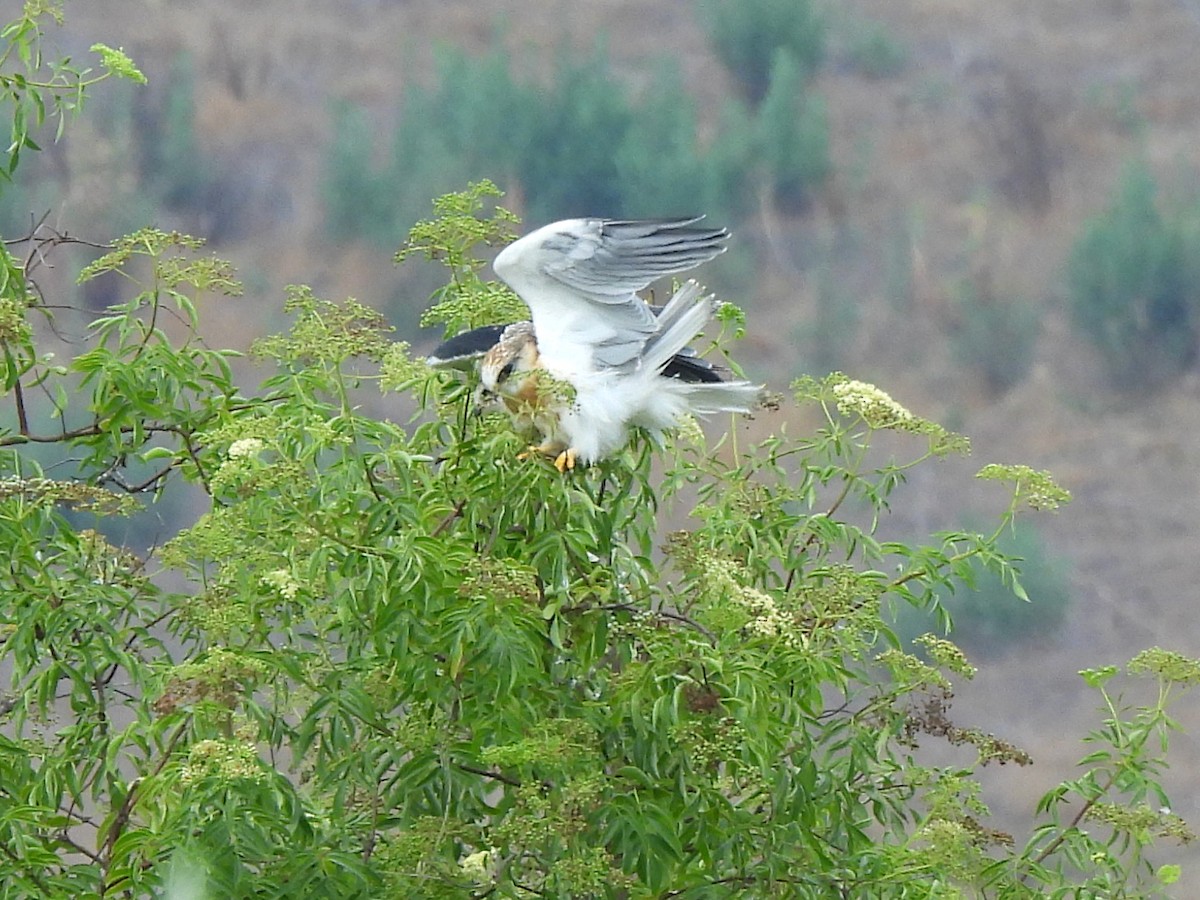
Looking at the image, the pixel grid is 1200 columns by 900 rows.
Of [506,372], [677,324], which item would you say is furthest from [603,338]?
[506,372]

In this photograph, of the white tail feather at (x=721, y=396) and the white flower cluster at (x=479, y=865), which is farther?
the white tail feather at (x=721, y=396)

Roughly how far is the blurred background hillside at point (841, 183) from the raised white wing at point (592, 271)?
1301 centimetres

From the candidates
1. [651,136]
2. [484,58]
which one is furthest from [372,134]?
[651,136]

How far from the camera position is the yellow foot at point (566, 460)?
11.4 ft

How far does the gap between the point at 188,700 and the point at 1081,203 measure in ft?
69.6

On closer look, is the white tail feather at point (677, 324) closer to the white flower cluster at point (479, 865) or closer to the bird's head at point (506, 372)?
the bird's head at point (506, 372)

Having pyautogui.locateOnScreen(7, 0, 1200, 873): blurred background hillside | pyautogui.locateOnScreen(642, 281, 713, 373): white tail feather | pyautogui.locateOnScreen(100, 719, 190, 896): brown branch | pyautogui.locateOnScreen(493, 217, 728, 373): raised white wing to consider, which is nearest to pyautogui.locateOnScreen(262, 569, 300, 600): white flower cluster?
pyautogui.locateOnScreen(100, 719, 190, 896): brown branch

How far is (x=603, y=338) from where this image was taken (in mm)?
3805

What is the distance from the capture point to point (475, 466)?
10.9ft

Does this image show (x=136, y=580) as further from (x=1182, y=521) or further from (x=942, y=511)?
(x=1182, y=521)

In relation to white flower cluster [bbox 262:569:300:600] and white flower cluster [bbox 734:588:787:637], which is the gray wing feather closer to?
white flower cluster [bbox 734:588:787:637]

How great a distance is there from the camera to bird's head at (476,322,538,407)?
3.46m

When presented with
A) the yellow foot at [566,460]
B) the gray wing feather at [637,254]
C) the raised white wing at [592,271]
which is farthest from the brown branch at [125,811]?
the gray wing feather at [637,254]

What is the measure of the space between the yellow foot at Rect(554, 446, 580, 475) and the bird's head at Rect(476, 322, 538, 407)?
11 cm
